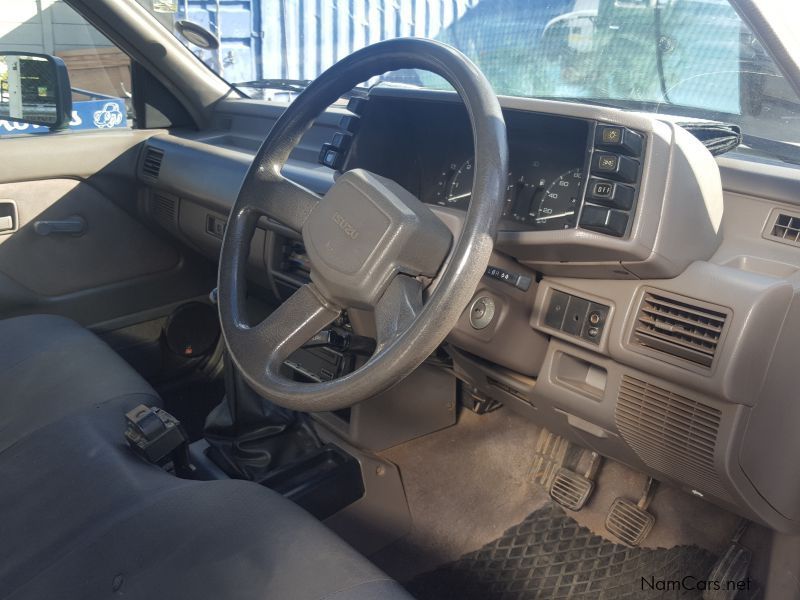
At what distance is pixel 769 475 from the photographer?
1420 mm

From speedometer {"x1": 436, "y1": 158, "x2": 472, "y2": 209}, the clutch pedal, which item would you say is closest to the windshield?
speedometer {"x1": 436, "y1": 158, "x2": 472, "y2": 209}

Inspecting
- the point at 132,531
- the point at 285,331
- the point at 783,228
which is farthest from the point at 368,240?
the point at 783,228

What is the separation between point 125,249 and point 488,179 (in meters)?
1.83

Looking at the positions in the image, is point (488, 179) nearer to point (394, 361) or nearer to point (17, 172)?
point (394, 361)

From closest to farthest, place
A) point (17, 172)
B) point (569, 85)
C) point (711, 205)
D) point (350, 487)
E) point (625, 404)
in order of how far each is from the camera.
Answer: point (711, 205), point (625, 404), point (569, 85), point (350, 487), point (17, 172)

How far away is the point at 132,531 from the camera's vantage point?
3.98ft

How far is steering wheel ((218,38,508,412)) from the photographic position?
1113mm

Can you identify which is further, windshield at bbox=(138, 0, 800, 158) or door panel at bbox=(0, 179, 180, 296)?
door panel at bbox=(0, 179, 180, 296)

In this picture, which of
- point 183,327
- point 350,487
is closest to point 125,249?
point 183,327

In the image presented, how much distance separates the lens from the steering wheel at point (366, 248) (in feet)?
3.65

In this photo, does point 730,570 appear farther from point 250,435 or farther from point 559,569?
point 250,435

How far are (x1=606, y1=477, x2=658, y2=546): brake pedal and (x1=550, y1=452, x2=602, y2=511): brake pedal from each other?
0.25ft

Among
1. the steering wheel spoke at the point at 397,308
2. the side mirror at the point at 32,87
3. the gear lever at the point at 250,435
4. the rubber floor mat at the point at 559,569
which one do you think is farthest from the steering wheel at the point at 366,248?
the side mirror at the point at 32,87

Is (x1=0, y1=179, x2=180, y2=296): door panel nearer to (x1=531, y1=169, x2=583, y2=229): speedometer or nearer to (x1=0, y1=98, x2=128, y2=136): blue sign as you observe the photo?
(x1=0, y1=98, x2=128, y2=136): blue sign
